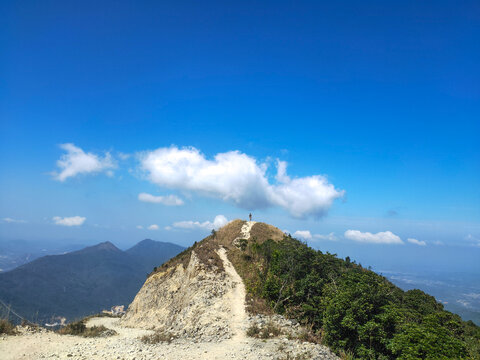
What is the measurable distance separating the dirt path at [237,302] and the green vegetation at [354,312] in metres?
1.14

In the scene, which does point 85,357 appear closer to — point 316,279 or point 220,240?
point 316,279

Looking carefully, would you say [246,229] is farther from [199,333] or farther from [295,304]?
[199,333]

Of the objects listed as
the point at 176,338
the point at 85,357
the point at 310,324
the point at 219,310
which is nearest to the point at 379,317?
the point at 310,324

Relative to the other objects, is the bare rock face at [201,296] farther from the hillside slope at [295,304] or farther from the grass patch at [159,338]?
the grass patch at [159,338]

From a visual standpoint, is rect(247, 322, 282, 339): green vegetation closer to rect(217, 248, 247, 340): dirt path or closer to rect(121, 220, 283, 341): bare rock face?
rect(217, 248, 247, 340): dirt path

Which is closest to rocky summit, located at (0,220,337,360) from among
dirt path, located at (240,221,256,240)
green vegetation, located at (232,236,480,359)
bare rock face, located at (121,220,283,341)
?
bare rock face, located at (121,220,283,341)

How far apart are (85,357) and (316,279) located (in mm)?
22179

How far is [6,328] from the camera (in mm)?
24031

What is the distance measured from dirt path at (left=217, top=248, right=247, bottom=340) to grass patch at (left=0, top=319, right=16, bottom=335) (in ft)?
68.4

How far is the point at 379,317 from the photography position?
18.1 metres

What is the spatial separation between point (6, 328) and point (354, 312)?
31.1 meters

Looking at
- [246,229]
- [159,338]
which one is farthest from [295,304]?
[246,229]

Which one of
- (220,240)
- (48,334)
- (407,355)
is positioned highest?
(220,240)

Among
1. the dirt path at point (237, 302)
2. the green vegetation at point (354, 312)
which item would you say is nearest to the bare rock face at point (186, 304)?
the dirt path at point (237, 302)
